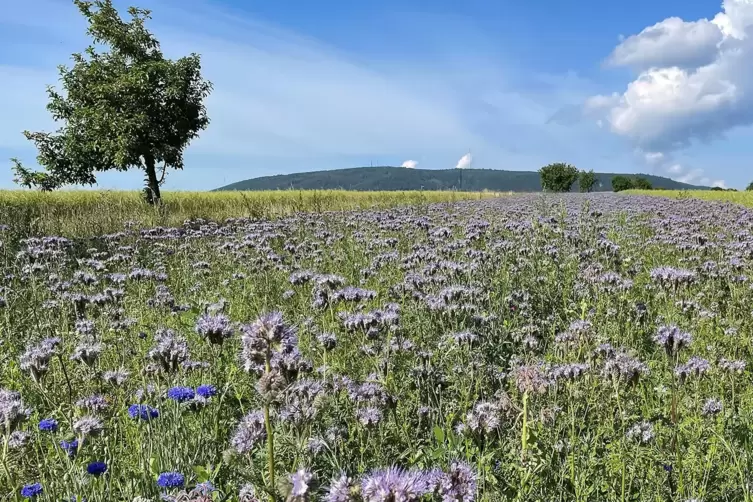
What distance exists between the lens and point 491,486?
99.3 inches

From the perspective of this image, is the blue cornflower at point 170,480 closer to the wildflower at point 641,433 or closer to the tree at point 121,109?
the wildflower at point 641,433

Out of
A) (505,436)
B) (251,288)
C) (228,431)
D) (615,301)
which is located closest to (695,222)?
(615,301)

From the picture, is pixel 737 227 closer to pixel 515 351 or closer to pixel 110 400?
pixel 515 351

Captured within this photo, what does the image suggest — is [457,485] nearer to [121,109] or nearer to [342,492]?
[342,492]

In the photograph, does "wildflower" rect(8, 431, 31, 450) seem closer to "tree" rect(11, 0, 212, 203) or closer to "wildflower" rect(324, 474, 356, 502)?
"wildflower" rect(324, 474, 356, 502)

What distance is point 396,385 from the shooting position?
13.9 ft

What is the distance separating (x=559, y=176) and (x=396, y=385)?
128 metres

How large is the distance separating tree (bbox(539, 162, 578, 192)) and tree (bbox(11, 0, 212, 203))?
344 ft

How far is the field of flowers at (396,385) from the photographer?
7.89 ft

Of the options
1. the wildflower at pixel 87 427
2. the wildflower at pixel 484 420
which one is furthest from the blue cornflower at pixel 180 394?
the wildflower at pixel 484 420

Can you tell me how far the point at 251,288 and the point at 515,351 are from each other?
3556 millimetres

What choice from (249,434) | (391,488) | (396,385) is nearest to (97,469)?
(249,434)

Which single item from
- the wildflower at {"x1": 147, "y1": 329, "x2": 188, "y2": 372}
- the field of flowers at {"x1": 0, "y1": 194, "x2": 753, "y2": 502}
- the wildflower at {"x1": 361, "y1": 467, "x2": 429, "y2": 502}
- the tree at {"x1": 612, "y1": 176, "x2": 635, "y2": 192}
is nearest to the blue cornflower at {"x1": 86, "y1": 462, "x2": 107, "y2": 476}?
the field of flowers at {"x1": 0, "y1": 194, "x2": 753, "y2": 502}

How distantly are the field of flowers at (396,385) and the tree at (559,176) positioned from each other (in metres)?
121
